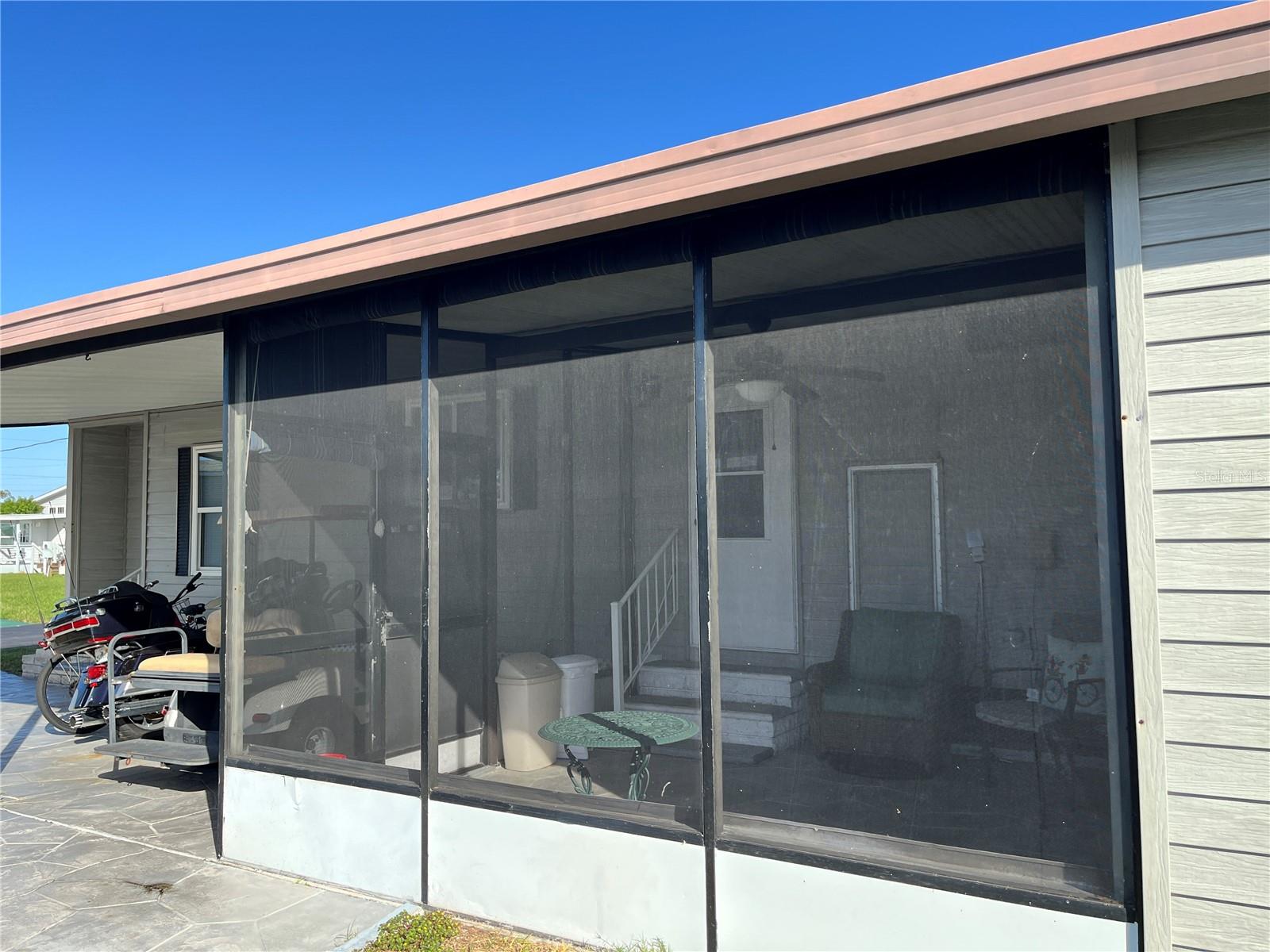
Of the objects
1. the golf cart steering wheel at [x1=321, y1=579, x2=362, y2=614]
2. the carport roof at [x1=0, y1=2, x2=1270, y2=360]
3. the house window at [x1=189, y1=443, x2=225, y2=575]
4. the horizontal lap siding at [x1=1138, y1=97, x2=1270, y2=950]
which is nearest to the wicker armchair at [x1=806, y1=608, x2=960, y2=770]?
the horizontal lap siding at [x1=1138, y1=97, x2=1270, y2=950]

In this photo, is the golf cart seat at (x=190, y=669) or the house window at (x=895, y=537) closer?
the house window at (x=895, y=537)

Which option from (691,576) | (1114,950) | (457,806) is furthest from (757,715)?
(457,806)

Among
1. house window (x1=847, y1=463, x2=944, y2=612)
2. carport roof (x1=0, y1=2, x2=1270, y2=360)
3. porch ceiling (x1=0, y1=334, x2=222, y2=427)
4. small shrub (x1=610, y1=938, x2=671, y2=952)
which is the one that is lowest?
small shrub (x1=610, y1=938, x2=671, y2=952)

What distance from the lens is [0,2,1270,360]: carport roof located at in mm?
2029

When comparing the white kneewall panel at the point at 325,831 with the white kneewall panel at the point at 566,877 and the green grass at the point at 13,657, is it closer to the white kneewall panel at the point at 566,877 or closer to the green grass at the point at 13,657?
the white kneewall panel at the point at 566,877

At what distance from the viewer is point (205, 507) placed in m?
8.66

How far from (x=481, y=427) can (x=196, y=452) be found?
6186 mm

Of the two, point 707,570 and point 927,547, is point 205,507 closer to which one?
point 707,570

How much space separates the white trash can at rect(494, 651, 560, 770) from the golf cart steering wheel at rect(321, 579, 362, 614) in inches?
28.6

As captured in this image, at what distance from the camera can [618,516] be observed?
3371 millimetres

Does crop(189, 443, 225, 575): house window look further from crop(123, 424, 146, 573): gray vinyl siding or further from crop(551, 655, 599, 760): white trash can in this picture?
crop(551, 655, 599, 760): white trash can

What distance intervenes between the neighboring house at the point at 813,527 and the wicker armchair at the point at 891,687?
1 cm

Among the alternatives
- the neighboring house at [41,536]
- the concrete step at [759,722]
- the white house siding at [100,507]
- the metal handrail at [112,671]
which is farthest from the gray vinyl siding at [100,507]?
the neighboring house at [41,536]

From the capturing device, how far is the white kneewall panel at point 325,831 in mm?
3623
